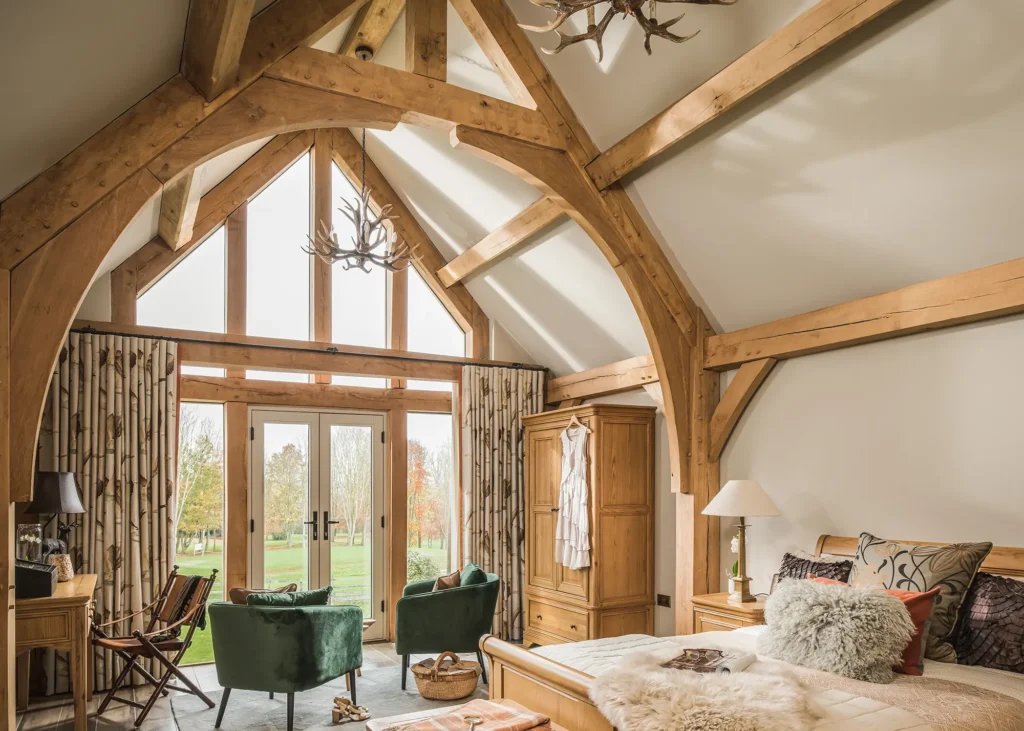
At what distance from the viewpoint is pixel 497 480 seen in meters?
6.82

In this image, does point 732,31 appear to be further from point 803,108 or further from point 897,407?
point 897,407

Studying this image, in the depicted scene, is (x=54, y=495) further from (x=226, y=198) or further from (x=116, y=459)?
(x=226, y=198)

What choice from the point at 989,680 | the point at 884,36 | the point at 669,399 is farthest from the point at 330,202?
the point at 989,680

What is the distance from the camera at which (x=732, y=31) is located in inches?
147

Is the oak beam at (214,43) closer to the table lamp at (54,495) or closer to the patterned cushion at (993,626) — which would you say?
the table lamp at (54,495)

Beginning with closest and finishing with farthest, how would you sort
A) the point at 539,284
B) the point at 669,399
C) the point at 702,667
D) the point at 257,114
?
the point at 702,667 → the point at 257,114 → the point at 669,399 → the point at 539,284

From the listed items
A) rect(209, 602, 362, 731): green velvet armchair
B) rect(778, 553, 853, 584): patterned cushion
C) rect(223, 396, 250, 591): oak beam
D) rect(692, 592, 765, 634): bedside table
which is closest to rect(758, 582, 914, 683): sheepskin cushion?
rect(778, 553, 853, 584): patterned cushion

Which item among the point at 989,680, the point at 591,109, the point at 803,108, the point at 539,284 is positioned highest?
the point at 591,109

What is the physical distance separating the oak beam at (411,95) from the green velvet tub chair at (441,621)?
294cm

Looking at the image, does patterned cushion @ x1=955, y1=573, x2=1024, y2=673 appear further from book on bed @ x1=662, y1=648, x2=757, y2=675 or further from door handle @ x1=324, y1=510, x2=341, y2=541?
door handle @ x1=324, y1=510, x2=341, y2=541

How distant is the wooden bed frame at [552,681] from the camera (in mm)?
2863

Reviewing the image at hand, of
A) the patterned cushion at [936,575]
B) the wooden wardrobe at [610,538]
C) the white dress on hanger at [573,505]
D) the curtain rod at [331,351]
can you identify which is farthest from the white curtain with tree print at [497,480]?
the patterned cushion at [936,575]

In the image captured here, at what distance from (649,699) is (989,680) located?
138cm

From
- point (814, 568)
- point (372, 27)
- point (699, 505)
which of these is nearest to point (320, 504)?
point (699, 505)
